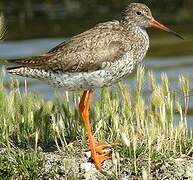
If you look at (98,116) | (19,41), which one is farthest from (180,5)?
(98,116)

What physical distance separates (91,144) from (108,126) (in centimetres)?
61

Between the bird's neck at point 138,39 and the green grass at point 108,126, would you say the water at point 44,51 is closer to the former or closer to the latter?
the green grass at point 108,126

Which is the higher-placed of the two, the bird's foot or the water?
the water

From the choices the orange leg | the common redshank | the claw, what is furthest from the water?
the claw

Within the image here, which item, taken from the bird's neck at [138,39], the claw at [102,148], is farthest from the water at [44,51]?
the claw at [102,148]

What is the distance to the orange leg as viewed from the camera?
7760 millimetres

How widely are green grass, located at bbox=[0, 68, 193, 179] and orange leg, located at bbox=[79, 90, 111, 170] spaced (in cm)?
13

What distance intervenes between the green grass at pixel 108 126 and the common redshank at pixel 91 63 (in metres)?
0.21

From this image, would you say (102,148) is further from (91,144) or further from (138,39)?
(138,39)

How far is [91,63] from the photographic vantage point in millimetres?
7898

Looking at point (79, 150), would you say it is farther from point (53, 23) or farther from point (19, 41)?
point (53, 23)

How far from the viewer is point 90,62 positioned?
7914 mm

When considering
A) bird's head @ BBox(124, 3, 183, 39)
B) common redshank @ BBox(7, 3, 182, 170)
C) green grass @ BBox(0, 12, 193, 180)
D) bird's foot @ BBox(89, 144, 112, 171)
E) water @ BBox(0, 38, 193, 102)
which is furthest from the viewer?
water @ BBox(0, 38, 193, 102)

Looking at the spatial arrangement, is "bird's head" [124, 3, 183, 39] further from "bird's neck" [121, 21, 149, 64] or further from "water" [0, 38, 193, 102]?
"water" [0, 38, 193, 102]
